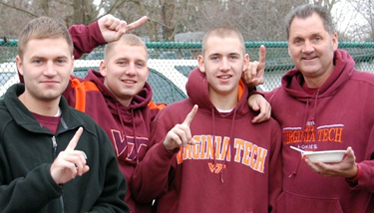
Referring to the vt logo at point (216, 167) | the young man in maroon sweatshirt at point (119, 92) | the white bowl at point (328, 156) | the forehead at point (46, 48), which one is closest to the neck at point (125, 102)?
the young man in maroon sweatshirt at point (119, 92)

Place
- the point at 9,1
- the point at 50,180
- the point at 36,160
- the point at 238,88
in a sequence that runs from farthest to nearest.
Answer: the point at 9,1, the point at 238,88, the point at 36,160, the point at 50,180

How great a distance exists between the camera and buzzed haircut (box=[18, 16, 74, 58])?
3.13 metres

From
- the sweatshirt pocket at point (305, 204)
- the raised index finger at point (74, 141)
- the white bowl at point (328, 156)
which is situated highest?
the raised index finger at point (74, 141)

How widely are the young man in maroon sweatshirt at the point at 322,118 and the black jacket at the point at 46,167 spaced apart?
125 cm

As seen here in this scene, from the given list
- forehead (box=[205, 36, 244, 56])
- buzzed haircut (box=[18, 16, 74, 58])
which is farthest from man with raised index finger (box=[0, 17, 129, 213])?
forehead (box=[205, 36, 244, 56])

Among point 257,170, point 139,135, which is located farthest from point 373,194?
point 139,135

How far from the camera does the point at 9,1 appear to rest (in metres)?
16.5

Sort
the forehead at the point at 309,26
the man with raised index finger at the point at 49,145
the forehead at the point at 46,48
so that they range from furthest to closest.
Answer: the forehead at the point at 309,26
the forehead at the point at 46,48
the man with raised index finger at the point at 49,145

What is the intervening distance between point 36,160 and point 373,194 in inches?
87.7

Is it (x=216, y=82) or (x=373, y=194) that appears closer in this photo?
(x=373, y=194)

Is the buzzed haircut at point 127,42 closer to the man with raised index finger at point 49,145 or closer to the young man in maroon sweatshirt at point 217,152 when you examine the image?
the young man in maroon sweatshirt at point 217,152

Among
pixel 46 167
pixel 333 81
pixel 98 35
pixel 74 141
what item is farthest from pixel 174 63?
pixel 46 167

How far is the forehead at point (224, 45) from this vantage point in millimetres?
3885

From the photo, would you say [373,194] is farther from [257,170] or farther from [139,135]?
[139,135]
